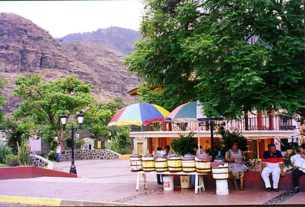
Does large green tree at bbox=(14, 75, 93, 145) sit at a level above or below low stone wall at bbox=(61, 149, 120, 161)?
above

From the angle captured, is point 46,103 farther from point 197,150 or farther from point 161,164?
point 161,164

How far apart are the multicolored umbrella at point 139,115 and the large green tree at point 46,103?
22.3m

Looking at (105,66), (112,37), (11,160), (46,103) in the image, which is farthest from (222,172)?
(112,37)

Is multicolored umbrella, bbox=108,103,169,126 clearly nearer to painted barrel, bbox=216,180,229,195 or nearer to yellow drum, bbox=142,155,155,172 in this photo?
yellow drum, bbox=142,155,155,172

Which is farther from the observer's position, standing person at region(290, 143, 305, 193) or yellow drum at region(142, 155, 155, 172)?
yellow drum at region(142, 155, 155, 172)

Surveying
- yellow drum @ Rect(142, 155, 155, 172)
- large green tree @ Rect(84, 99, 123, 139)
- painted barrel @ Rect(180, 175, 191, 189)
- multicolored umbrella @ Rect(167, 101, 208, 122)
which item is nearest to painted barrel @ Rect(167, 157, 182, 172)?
yellow drum @ Rect(142, 155, 155, 172)

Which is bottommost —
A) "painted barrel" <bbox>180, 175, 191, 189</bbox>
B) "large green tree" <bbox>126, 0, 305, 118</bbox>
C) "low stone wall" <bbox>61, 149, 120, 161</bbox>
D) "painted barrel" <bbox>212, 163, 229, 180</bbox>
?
"low stone wall" <bbox>61, 149, 120, 161</bbox>

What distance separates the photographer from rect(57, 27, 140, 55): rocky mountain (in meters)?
150

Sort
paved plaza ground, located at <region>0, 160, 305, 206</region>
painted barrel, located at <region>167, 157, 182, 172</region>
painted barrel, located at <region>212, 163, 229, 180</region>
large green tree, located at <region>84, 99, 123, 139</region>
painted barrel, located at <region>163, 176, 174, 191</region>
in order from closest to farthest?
paved plaza ground, located at <region>0, 160, 305, 206</region> < painted barrel, located at <region>212, 163, 229, 180</region> < painted barrel, located at <region>167, 157, 182, 172</region> < painted barrel, located at <region>163, 176, 174, 191</region> < large green tree, located at <region>84, 99, 123, 139</region>

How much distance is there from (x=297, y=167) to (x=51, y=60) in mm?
98450

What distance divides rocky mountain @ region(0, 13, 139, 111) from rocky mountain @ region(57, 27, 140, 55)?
25.8 metres

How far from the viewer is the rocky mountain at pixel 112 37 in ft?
494

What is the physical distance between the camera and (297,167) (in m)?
11.1

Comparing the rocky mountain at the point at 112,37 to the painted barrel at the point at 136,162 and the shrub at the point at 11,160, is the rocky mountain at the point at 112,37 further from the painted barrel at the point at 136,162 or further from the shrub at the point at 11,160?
the painted barrel at the point at 136,162
